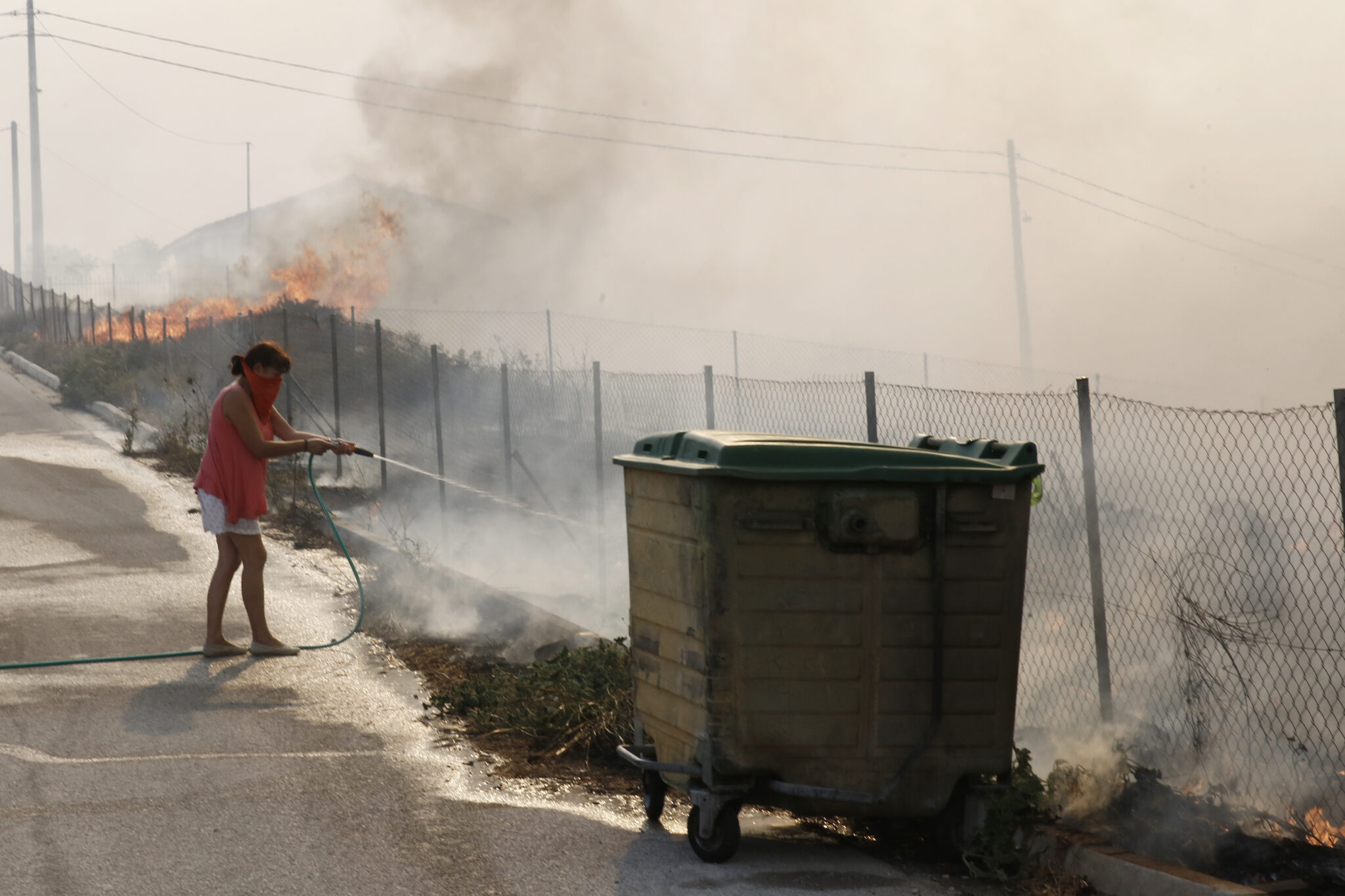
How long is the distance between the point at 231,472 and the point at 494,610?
1915mm

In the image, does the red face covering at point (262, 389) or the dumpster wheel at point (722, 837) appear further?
the red face covering at point (262, 389)

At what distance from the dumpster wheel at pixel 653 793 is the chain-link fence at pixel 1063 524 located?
5.24 ft

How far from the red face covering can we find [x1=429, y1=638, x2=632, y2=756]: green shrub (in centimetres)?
188

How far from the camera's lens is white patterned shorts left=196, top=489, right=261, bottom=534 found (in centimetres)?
666

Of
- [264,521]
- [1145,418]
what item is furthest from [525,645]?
[1145,418]

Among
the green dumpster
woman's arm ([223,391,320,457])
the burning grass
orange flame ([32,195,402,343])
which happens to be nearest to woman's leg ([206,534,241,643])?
woman's arm ([223,391,320,457])

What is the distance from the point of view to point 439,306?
36.7 metres

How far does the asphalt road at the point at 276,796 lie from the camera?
390 centimetres

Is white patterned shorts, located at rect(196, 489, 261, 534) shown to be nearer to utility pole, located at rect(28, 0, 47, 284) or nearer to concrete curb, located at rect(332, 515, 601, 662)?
concrete curb, located at rect(332, 515, 601, 662)

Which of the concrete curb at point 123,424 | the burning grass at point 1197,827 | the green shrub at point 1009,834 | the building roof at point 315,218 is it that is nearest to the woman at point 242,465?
the green shrub at point 1009,834

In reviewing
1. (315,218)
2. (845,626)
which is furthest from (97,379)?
(315,218)

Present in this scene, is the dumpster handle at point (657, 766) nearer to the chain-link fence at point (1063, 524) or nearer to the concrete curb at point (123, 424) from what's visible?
the chain-link fence at point (1063, 524)

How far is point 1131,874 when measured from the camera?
369cm

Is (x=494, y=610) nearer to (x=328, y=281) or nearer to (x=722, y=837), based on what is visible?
(x=722, y=837)
